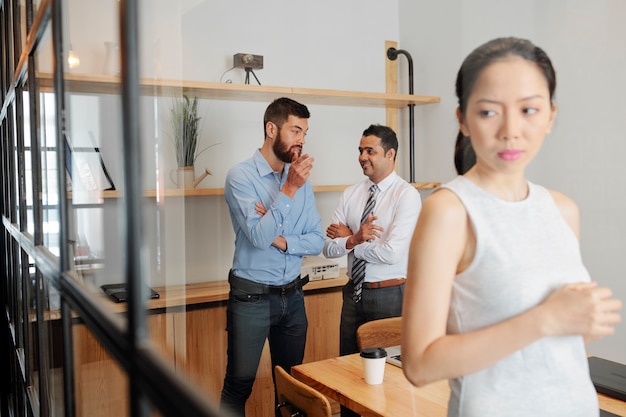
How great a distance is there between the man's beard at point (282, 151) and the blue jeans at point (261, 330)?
19.6 inches

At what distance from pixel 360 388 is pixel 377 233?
828 millimetres

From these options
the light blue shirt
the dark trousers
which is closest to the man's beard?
the light blue shirt

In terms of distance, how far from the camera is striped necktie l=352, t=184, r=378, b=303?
915 millimetres

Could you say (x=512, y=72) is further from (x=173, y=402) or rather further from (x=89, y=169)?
(x=89, y=169)

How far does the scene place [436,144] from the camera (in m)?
0.53

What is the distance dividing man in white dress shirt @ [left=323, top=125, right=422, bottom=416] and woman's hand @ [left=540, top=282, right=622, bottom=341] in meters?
0.12

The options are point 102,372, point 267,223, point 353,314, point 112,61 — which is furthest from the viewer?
point 267,223

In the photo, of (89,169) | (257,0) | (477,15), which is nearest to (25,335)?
(89,169)

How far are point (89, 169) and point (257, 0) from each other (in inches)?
73.7

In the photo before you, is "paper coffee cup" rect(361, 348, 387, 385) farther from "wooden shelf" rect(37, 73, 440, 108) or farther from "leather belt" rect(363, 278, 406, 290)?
"wooden shelf" rect(37, 73, 440, 108)

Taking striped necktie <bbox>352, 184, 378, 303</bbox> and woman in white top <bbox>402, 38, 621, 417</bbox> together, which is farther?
striped necktie <bbox>352, 184, 378, 303</bbox>

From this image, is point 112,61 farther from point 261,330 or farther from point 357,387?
point 261,330

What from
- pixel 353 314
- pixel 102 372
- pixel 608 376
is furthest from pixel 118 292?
pixel 353 314

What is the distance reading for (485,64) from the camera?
1.37 feet
